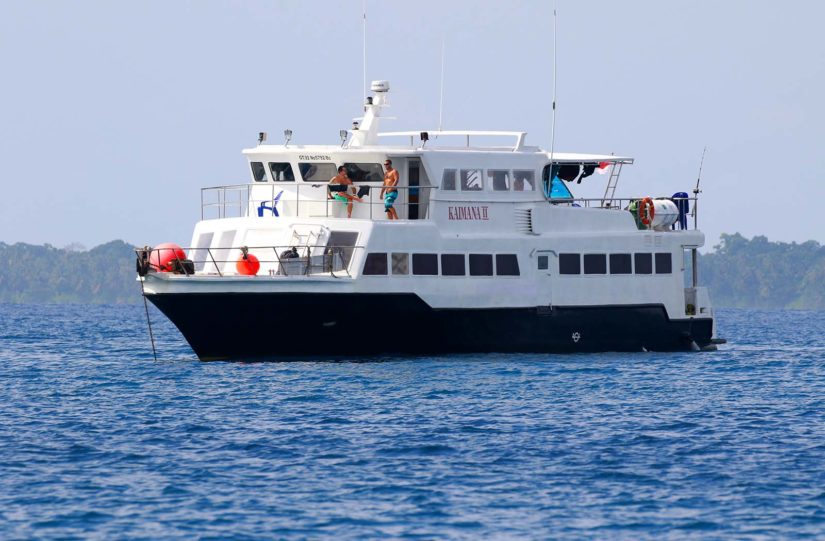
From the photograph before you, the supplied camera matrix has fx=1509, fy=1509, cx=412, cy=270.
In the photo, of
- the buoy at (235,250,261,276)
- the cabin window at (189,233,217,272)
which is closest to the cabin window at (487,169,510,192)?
the buoy at (235,250,261,276)

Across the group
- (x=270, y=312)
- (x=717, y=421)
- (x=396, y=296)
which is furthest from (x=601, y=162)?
(x=717, y=421)

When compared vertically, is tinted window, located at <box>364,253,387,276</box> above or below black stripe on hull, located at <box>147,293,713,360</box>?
above

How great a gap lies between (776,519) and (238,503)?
259 inches

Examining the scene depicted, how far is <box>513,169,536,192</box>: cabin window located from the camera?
117ft

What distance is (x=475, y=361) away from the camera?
33562 mm

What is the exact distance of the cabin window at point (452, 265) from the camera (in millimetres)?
33719

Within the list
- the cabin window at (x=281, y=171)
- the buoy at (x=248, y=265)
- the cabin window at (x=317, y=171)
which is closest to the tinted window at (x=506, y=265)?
the cabin window at (x=317, y=171)

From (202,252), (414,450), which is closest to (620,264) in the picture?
(202,252)

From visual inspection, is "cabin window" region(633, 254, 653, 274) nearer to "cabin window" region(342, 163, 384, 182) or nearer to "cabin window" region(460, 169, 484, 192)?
"cabin window" region(460, 169, 484, 192)

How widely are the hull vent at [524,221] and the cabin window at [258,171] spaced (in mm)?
6061

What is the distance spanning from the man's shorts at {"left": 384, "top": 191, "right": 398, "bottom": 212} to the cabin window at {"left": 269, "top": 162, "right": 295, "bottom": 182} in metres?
2.57

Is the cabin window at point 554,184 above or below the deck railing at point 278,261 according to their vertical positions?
above

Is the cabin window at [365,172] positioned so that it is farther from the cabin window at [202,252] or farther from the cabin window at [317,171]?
the cabin window at [202,252]

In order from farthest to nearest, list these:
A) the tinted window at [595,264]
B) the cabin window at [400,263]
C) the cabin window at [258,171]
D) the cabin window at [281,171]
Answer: the tinted window at [595,264] < the cabin window at [258,171] < the cabin window at [281,171] < the cabin window at [400,263]
